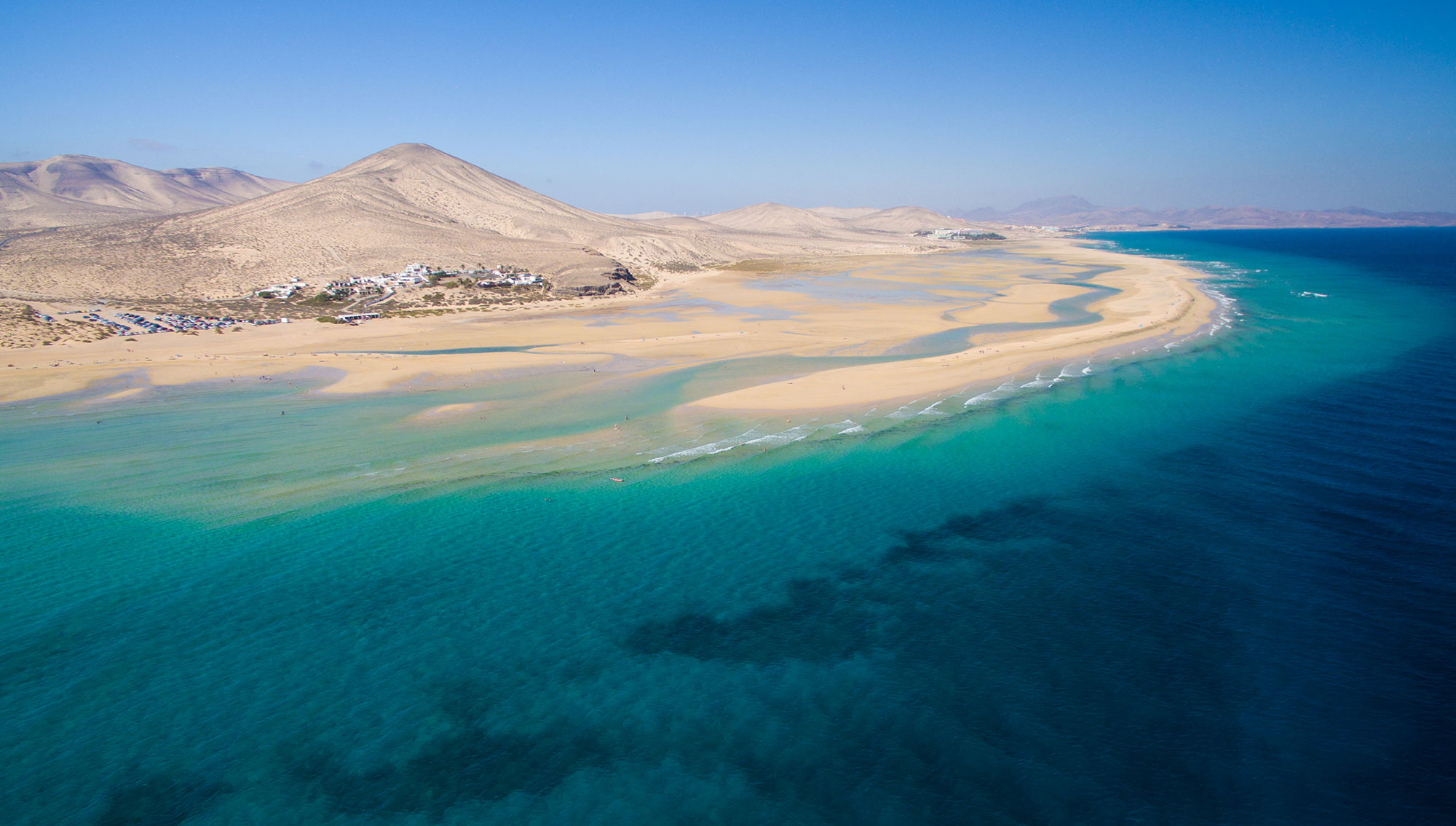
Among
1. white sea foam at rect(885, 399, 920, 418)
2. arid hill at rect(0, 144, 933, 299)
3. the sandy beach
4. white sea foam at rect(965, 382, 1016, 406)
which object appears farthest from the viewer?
arid hill at rect(0, 144, 933, 299)

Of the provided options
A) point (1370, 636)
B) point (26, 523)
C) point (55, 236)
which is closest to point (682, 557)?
point (1370, 636)

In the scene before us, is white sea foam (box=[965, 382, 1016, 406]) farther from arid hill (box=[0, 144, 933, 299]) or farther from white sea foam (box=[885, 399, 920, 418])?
arid hill (box=[0, 144, 933, 299])

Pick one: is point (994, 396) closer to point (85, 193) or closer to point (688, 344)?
point (688, 344)

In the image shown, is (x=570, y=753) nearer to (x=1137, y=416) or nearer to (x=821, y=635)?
(x=821, y=635)

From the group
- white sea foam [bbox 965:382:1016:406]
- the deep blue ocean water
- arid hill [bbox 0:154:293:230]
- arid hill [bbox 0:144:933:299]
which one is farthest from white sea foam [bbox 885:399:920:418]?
arid hill [bbox 0:154:293:230]

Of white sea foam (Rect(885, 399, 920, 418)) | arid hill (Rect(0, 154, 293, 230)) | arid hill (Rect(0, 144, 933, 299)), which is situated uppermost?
arid hill (Rect(0, 154, 293, 230))

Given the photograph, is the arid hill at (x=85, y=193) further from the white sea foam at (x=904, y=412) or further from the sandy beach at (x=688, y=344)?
the white sea foam at (x=904, y=412)

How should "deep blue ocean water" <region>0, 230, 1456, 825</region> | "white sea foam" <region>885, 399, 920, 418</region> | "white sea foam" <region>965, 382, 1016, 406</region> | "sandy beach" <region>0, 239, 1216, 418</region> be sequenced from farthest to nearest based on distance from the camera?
"sandy beach" <region>0, 239, 1216, 418</region>
"white sea foam" <region>965, 382, 1016, 406</region>
"white sea foam" <region>885, 399, 920, 418</region>
"deep blue ocean water" <region>0, 230, 1456, 825</region>
